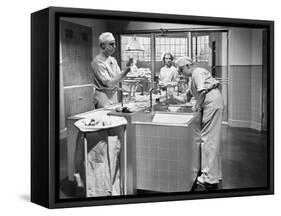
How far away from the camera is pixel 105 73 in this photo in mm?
5305

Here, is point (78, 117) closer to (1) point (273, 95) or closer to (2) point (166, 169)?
(2) point (166, 169)

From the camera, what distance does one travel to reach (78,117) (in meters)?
5.18

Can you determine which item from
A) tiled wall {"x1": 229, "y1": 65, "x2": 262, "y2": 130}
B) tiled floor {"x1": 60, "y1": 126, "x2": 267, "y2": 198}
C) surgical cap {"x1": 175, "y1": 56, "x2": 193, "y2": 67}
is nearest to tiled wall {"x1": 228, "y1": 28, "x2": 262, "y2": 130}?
tiled wall {"x1": 229, "y1": 65, "x2": 262, "y2": 130}

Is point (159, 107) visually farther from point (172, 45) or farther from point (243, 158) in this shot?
point (243, 158)

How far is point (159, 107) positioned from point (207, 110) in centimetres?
52

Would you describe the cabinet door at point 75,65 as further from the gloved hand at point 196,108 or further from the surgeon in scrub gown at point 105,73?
the gloved hand at point 196,108

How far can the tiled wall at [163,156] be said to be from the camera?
5402mm

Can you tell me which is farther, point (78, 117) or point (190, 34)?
point (190, 34)

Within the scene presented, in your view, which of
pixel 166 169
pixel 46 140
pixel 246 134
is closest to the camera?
pixel 46 140

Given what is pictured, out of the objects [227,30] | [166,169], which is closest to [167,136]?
[166,169]

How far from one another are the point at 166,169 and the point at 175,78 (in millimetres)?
874

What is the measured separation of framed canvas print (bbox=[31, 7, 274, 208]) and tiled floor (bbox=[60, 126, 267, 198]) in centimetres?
1

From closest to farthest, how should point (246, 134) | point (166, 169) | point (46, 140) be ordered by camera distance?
point (46, 140)
point (166, 169)
point (246, 134)

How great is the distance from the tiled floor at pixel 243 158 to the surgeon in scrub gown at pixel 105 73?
1239 mm
